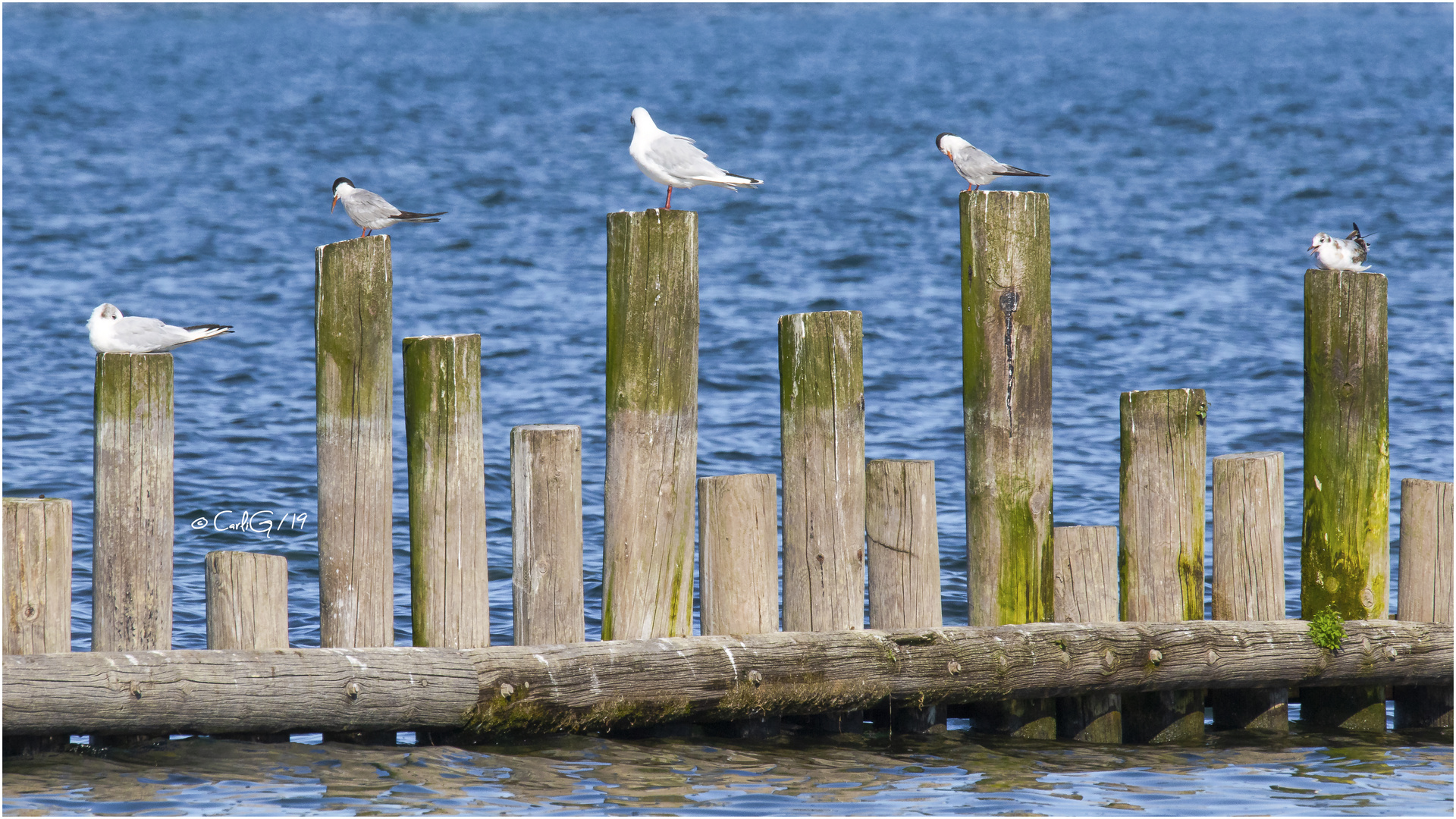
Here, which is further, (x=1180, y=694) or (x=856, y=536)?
(x=1180, y=694)

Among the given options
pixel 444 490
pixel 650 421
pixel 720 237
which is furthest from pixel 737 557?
pixel 720 237

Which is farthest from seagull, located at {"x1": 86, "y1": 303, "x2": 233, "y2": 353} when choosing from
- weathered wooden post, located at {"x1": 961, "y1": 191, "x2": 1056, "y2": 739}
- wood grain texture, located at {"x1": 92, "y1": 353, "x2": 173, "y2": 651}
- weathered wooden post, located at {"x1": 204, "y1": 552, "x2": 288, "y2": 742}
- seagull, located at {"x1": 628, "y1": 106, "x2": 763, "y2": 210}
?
weathered wooden post, located at {"x1": 961, "y1": 191, "x2": 1056, "y2": 739}

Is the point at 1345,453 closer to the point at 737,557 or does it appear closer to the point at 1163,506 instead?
the point at 1163,506

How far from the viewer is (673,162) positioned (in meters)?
8.16

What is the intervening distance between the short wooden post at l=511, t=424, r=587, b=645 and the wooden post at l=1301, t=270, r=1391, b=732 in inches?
146

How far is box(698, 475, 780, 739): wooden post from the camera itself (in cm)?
730

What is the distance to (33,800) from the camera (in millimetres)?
6336

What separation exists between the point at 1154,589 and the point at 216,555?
4.40 meters

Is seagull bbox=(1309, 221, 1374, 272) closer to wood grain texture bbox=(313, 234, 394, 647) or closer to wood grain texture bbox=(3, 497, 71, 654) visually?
wood grain texture bbox=(313, 234, 394, 647)

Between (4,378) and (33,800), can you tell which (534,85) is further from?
(33,800)

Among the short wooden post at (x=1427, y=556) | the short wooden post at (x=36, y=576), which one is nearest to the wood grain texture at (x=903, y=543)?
the short wooden post at (x=1427, y=556)

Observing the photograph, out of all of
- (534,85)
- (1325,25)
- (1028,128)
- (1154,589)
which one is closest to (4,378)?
(1154,589)

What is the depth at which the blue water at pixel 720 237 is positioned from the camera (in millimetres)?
14219

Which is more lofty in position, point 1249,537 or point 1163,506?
point 1163,506
